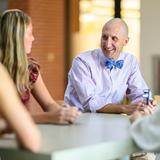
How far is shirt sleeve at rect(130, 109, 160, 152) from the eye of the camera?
1.69 metres

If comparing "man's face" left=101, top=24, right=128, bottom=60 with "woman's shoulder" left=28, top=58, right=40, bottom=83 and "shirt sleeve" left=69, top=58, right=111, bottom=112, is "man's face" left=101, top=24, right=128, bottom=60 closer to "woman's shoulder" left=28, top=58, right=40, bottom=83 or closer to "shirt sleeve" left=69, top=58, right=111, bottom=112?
"shirt sleeve" left=69, top=58, right=111, bottom=112

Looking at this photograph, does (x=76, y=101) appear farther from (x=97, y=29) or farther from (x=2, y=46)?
(x=97, y=29)

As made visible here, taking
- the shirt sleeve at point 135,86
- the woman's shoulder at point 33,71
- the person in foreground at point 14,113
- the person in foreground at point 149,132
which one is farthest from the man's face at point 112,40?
the person in foreground at point 14,113

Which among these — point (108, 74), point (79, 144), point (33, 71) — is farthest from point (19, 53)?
point (108, 74)

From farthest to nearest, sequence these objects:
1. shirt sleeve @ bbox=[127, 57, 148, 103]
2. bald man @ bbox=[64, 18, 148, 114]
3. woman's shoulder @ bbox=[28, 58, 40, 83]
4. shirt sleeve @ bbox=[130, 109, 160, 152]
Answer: shirt sleeve @ bbox=[127, 57, 148, 103], bald man @ bbox=[64, 18, 148, 114], woman's shoulder @ bbox=[28, 58, 40, 83], shirt sleeve @ bbox=[130, 109, 160, 152]

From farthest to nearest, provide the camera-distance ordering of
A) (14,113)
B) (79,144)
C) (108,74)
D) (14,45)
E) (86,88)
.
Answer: (108,74), (86,88), (14,45), (79,144), (14,113)

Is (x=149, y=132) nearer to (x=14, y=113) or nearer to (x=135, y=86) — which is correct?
(x=14, y=113)

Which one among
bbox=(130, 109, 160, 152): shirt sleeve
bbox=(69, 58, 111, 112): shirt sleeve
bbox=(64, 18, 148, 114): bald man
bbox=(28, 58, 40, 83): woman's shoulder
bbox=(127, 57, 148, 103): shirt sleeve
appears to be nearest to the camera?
bbox=(130, 109, 160, 152): shirt sleeve

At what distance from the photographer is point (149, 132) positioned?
1.70m

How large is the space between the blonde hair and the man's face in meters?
1.13

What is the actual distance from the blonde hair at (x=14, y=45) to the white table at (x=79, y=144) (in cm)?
27

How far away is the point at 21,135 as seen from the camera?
1532mm

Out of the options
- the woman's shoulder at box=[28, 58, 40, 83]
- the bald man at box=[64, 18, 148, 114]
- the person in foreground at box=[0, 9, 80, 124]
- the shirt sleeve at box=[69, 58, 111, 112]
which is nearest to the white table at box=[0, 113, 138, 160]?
the person in foreground at box=[0, 9, 80, 124]

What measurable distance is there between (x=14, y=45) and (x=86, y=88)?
3.39 ft
